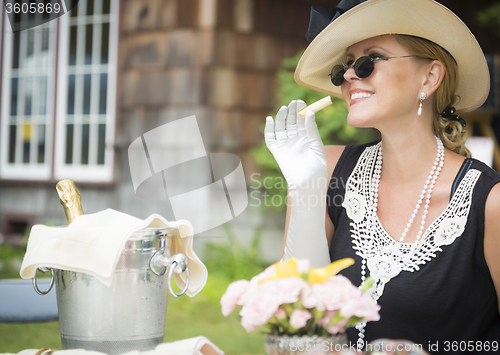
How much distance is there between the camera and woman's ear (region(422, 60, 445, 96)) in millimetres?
1769

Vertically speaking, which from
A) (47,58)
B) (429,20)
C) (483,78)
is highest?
(47,58)

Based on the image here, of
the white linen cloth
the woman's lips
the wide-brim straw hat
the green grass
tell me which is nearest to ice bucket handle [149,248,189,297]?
the white linen cloth

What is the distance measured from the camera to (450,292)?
5.26 feet

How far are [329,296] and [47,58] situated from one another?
5.65 m

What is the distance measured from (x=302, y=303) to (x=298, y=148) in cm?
64

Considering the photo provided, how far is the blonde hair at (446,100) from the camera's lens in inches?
68.9

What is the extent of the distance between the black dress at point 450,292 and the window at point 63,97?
411 cm

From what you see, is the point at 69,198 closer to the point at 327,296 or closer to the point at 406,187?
the point at 327,296

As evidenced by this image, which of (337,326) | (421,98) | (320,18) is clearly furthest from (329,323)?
(320,18)

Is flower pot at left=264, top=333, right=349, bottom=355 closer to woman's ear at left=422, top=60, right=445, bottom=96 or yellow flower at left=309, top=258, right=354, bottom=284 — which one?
yellow flower at left=309, top=258, right=354, bottom=284

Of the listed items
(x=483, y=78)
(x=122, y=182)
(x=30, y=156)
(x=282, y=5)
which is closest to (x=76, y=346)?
(x=483, y=78)

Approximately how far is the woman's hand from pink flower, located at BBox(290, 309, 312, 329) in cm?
56

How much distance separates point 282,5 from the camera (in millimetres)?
5082

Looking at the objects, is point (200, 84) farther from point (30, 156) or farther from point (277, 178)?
point (30, 156)
